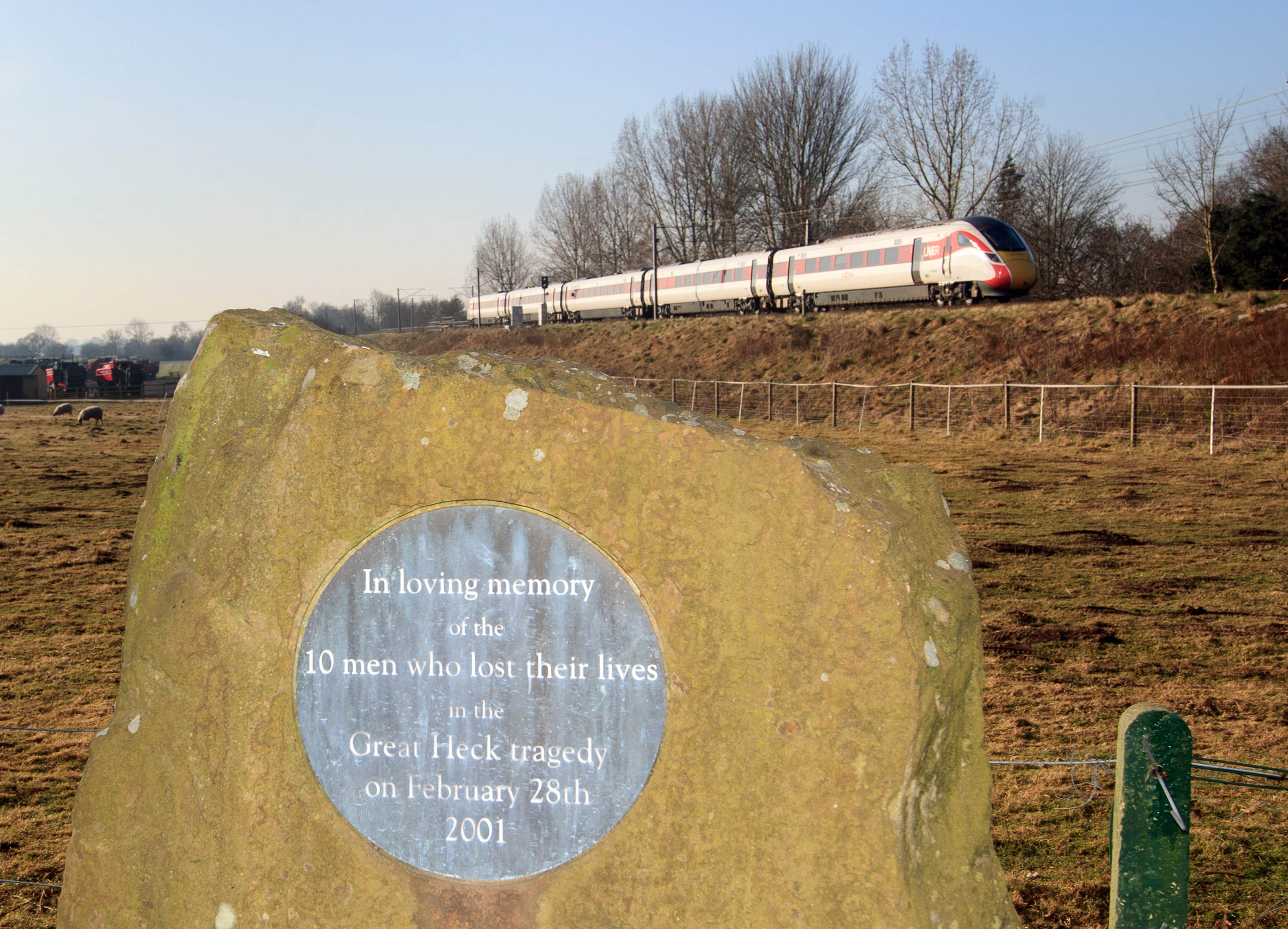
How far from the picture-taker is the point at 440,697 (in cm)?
249

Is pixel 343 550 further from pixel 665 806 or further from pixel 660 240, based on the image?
pixel 660 240

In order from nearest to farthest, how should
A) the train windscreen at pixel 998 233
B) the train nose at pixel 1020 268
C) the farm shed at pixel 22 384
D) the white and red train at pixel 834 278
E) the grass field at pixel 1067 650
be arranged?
the grass field at pixel 1067 650 < the train windscreen at pixel 998 233 < the train nose at pixel 1020 268 < the white and red train at pixel 834 278 < the farm shed at pixel 22 384

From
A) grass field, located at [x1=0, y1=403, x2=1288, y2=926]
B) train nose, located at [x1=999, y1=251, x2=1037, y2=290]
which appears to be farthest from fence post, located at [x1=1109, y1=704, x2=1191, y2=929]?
train nose, located at [x1=999, y1=251, x2=1037, y2=290]

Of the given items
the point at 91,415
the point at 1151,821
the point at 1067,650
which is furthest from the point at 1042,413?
the point at 91,415

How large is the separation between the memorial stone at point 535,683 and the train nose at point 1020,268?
25.7 meters

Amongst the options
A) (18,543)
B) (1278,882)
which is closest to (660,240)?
(18,543)

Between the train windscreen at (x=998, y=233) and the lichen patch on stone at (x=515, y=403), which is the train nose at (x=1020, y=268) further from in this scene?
the lichen patch on stone at (x=515, y=403)

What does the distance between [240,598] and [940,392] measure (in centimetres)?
2370

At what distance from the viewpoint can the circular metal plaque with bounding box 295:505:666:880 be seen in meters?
2.42

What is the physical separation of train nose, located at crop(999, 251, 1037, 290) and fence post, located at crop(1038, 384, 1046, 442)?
228 inches

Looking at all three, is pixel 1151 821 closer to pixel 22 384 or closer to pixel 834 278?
pixel 834 278

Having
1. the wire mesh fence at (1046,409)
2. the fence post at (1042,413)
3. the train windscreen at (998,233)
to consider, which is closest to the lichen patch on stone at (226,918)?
the wire mesh fence at (1046,409)

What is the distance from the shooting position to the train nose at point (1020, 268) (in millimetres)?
25922

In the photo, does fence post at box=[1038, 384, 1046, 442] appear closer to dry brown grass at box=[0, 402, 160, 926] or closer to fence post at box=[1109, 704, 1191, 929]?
dry brown grass at box=[0, 402, 160, 926]
